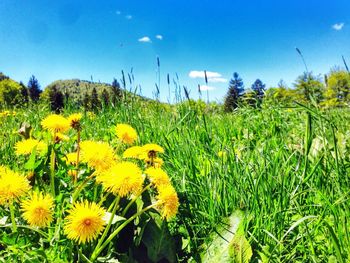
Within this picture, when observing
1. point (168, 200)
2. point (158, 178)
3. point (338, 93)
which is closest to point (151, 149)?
point (158, 178)

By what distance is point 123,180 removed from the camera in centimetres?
121

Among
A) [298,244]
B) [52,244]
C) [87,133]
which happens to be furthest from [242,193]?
[87,133]

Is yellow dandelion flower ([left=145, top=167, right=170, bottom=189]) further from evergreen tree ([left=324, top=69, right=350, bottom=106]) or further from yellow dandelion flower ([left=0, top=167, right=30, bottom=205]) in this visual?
evergreen tree ([left=324, top=69, right=350, bottom=106])

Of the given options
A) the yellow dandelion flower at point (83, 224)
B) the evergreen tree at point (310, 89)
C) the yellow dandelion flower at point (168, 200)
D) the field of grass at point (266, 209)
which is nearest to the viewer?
the yellow dandelion flower at point (83, 224)

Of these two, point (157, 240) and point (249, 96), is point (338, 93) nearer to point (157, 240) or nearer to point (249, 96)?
point (249, 96)

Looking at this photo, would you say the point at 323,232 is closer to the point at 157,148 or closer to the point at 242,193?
the point at 242,193

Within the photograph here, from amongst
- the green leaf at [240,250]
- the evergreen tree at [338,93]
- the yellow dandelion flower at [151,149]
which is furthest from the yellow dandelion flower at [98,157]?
the evergreen tree at [338,93]

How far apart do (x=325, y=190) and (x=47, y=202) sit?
4.33ft

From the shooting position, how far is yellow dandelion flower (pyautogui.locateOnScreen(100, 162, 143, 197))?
3.96 feet

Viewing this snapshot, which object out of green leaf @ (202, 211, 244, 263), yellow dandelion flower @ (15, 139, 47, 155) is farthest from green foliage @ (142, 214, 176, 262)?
yellow dandelion flower @ (15, 139, 47, 155)

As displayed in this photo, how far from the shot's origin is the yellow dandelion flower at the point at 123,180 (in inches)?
47.5

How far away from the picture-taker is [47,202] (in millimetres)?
1204

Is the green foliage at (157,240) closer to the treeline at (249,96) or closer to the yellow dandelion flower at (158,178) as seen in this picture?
the yellow dandelion flower at (158,178)

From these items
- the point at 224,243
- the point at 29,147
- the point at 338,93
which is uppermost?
the point at 338,93
